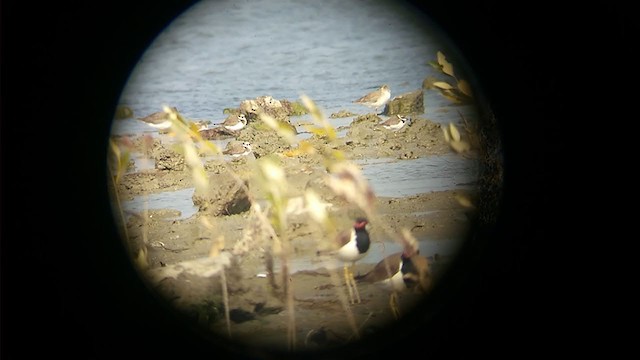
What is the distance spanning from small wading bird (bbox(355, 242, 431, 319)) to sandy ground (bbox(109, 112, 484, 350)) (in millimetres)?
19

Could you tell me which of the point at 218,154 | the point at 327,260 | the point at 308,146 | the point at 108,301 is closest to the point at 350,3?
the point at 308,146

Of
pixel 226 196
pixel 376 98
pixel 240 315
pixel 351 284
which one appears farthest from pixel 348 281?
pixel 376 98

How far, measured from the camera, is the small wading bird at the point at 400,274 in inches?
85.0

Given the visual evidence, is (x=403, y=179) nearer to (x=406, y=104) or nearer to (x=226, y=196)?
(x=406, y=104)

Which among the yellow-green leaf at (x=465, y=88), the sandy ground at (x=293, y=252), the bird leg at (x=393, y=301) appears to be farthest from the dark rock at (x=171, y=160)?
the yellow-green leaf at (x=465, y=88)

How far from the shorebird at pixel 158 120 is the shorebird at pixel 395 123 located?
1.99ft

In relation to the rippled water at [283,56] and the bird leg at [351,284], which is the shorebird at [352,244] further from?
the rippled water at [283,56]

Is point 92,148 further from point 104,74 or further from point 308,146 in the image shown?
point 308,146

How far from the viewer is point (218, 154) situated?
212 cm

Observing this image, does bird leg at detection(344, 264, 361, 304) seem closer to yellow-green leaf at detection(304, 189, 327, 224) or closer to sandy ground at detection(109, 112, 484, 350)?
sandy ground at detection(109, 112, 484, 350)

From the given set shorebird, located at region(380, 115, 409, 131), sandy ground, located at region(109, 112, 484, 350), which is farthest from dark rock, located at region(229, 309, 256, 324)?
shorebird, located at region(380, 115, 409, 131)

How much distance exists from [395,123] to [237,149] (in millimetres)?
460

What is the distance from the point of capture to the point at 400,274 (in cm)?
217

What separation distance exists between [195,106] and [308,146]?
343 millimetres
